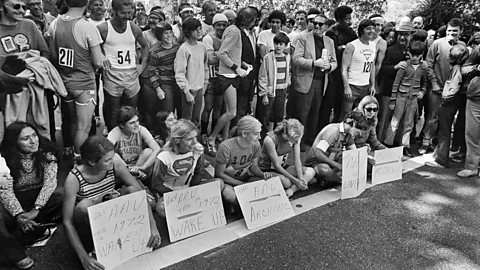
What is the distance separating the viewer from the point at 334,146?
4.18 metres

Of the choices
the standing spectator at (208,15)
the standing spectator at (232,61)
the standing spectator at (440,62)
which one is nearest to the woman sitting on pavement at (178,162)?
the standing spectator at (232,61)

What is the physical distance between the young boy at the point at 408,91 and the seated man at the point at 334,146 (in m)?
1.30

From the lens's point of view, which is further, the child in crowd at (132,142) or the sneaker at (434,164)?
the sneaker at (434,164)

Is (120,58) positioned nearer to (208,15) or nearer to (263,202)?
(208,15)

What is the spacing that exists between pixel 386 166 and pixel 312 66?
5.16 ft

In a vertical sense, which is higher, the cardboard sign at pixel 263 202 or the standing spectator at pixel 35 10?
the standing spectator at pixel 35 10

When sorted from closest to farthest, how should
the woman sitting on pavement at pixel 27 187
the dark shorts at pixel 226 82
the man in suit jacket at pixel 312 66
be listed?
the woman sitting on pavement at pixel 27 187
the dark shorts at pixel 226 82
the man in suit jacket at pixel 312 66

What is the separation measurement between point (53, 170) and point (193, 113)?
2069mm

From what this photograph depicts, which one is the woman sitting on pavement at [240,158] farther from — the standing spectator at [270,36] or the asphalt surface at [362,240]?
the standing spectator at [270,36]

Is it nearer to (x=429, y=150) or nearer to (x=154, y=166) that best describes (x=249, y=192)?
(x=154, y=166)

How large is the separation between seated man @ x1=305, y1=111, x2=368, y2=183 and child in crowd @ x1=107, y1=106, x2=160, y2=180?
5.63ft

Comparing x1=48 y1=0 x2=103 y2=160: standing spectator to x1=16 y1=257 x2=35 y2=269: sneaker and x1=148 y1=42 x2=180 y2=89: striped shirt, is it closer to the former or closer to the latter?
x1=148 y1=42 x2=180 y2=89: striped shirt

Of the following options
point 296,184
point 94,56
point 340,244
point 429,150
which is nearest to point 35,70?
point 94,56

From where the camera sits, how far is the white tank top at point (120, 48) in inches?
157
